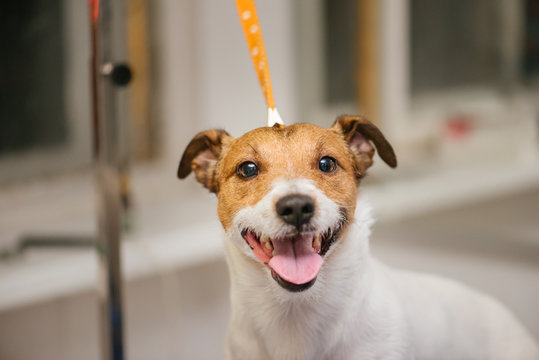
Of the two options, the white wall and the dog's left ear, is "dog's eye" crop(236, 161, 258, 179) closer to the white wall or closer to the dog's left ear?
the dog's left ear

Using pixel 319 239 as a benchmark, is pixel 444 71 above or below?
above

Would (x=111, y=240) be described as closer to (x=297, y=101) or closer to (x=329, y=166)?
(x=329, y=166)

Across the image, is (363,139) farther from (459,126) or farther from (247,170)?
(459,126)

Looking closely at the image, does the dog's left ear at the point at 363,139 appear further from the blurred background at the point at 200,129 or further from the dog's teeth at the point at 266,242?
the blurred background at the point at 200,129

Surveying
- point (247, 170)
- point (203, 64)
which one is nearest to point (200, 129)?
point (203, 64)

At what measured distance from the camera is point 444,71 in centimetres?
185

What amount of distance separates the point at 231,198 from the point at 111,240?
289 mm

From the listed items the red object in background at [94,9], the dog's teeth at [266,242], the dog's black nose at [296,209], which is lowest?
the dog's teeth at [266,242]

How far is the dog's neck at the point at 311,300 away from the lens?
A: 0.68 meters

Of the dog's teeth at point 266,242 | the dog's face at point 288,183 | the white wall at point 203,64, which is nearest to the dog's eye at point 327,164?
the dog's face at point 288,183

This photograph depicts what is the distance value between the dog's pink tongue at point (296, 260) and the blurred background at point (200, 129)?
590mm

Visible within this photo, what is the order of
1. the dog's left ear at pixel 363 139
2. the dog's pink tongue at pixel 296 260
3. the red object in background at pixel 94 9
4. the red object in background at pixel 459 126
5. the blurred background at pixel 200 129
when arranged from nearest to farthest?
the dog's pink tongue at pixel 296 260
the dog's left ear at pixel 363 139
the red object in background at pixel 94 9
the blurred background at pixel 200 129
the red object in background at pixel 459 126

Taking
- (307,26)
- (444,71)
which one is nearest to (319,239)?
(307,26)

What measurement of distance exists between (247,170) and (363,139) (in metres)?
0.14
